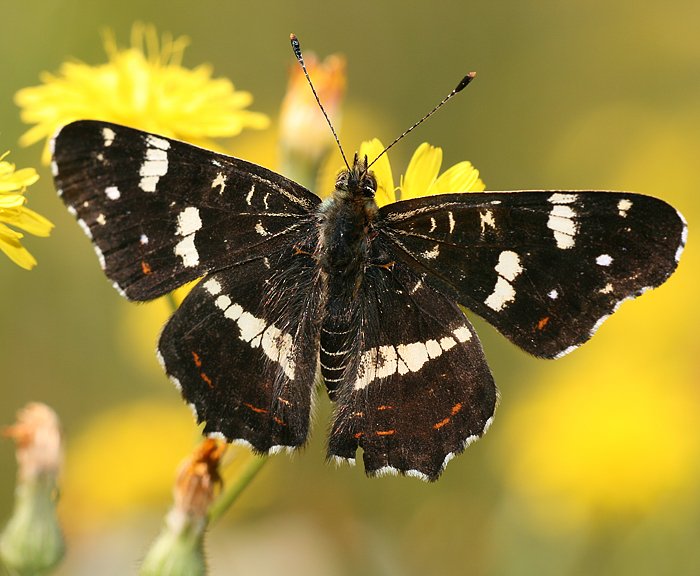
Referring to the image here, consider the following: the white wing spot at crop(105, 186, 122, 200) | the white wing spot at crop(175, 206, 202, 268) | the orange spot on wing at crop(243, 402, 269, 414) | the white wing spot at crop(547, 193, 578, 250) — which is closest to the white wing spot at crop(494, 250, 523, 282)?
the white wing spot at crop(547, 193, 578, 250)

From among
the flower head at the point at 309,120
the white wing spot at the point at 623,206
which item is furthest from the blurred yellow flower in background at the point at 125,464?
the white wing spot at the point at 623,206

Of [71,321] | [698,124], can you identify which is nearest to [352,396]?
[71,321]

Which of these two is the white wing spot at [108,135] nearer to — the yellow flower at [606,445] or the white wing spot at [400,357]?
the white wing spot at [400,357]

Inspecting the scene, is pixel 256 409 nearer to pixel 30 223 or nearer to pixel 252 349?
pixel 252 349

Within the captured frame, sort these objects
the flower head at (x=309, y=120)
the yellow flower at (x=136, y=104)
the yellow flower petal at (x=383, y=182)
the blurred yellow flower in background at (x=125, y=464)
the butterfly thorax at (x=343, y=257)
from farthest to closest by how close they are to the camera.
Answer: the blurred yellow flower in background at (x=125, y=464)
the flower head at (x=309, y=120)
the yellow flower at (x=136, y=104)
the yellow flower petal at (x=383, y=182)
the butterfly thorax at (x=343, y=257)

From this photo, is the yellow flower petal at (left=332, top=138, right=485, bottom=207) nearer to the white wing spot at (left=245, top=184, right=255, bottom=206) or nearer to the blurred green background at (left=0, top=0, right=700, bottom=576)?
the white wing spot at (left=245, top=184, right=255, bottom=206)

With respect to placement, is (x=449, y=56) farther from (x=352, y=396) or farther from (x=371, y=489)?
(x=352, y=396)

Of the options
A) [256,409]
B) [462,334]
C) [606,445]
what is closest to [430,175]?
[462,334]
